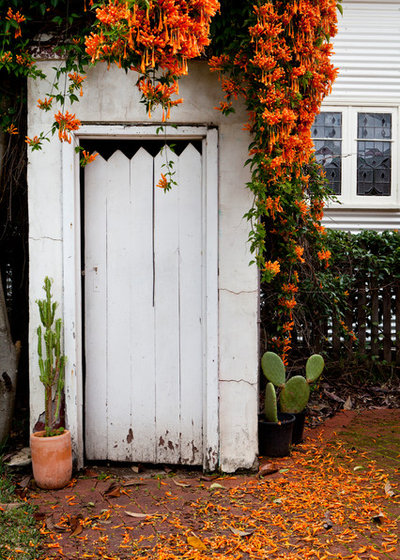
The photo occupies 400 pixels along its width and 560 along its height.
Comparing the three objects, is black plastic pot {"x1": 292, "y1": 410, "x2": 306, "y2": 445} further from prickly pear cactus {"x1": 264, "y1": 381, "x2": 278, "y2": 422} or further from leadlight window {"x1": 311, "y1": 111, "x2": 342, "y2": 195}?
leadlight window {"x1": 311, "y1": 111, "x2": 342, "y2": 195}

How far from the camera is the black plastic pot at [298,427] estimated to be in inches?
188

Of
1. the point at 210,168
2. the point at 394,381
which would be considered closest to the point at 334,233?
the point at 394,381

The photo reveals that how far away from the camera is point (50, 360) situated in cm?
393

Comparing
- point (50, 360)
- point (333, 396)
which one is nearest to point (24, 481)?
point (50, 360)

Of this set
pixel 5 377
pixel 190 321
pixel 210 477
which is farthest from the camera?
pixel 5 377

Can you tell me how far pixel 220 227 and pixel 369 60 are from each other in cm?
672

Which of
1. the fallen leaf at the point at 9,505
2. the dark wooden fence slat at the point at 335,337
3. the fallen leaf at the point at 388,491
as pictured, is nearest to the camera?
the fallen leaf at the point at 9,505

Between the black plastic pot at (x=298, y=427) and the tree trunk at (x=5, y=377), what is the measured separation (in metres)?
2.31

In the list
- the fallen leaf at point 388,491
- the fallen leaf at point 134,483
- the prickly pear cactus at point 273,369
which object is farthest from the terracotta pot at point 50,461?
the fallen leaf at point 388,491

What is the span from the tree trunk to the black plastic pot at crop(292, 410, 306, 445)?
90.8 inches

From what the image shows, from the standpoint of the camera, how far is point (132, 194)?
430 cm

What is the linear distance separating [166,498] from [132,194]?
2.19 metres

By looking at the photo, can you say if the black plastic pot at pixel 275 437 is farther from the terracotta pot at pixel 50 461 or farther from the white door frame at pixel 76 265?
the terracotta pot at pixel 50 461

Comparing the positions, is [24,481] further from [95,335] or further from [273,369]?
[273,369]
